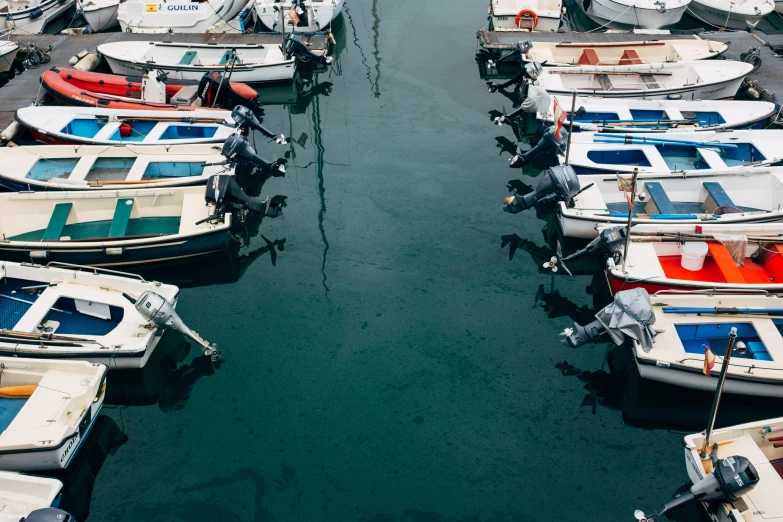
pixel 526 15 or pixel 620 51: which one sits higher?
pixel 526 15

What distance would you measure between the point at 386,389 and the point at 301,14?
66.2 ft

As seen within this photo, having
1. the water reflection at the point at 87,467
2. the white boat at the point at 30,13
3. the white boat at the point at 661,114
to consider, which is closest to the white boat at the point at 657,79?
the white boat at the point at 661,114

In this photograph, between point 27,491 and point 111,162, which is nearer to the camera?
point 27,491

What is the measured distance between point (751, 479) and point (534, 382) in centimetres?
489

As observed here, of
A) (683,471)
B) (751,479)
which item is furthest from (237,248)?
(751,479)

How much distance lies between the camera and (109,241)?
54.0 ft

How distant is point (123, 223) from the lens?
17.3 m

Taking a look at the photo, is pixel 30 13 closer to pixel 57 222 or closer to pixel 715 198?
pixel 57 222

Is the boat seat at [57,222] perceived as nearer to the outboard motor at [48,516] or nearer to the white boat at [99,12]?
the outboard motor at [48,516]

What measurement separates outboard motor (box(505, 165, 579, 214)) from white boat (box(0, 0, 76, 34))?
23.8 metres

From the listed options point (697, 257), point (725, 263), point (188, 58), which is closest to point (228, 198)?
point (188, 58)

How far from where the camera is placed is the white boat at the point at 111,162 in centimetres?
1908

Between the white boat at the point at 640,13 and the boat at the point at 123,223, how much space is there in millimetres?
20182

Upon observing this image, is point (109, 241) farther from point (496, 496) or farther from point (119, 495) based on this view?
point (496, 496)
